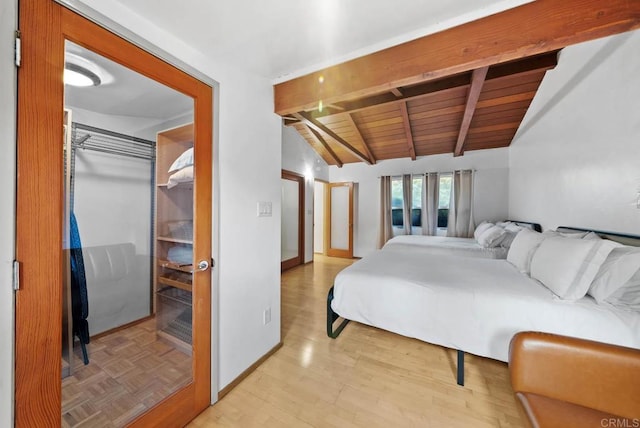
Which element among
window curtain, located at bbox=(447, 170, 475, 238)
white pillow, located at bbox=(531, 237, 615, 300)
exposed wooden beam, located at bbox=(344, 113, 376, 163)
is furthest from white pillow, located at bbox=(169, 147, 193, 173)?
window curtain, located at bbox=(447, 170, 475, 238)

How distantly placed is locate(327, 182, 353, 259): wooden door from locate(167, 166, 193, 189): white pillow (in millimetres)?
4852

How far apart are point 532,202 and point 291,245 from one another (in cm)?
410

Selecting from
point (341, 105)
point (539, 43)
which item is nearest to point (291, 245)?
point (341, 105)

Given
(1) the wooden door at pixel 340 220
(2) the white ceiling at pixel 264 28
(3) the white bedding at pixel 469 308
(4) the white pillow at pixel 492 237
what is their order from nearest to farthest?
(2) the white ceiling at pixel 264 28, (3) the white bedding at pixel 469 308, (4) the white pillow at pixel 492 237, (1) the wooden door at pixel 340 220

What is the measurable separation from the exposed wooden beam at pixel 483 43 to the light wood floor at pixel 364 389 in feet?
6.92

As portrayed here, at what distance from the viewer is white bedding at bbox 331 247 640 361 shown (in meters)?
1.34

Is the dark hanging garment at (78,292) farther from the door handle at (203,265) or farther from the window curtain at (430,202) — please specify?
the window curtain at (430,202)

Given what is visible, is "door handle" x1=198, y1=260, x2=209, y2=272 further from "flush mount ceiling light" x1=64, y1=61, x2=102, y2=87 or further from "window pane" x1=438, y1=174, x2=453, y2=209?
"window pane" x1=438, y1=174, x2=453, y2=209

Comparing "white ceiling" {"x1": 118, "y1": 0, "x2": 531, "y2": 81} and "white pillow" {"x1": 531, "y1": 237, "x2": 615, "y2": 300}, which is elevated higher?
"white ceiling" {"x1": 118, "y1": 0, "x2": 531, "y2": 81}

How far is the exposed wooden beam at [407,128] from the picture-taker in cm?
346

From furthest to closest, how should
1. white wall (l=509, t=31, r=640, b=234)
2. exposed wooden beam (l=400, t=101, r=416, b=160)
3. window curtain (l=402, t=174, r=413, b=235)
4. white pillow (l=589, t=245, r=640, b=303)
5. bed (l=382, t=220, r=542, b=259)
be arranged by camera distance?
window curtain (l=402, t=174, r=413, b=235), exposed wooden beam (l=400, t=101, r=416, b=160), bed (l=382, t=220, r=542, b=259), white wall (l=509, t=31, r=640, b=234), white pillow (l=589, t=245, r=640, b=303)

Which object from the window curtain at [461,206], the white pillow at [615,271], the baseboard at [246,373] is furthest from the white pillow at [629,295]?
the window curtain at [461,206]

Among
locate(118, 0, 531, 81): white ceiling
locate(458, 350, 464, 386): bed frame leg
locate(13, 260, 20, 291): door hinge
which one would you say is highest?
locate(118, 0, 531, 81): white ceiling

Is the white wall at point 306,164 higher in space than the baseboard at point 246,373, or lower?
higher
